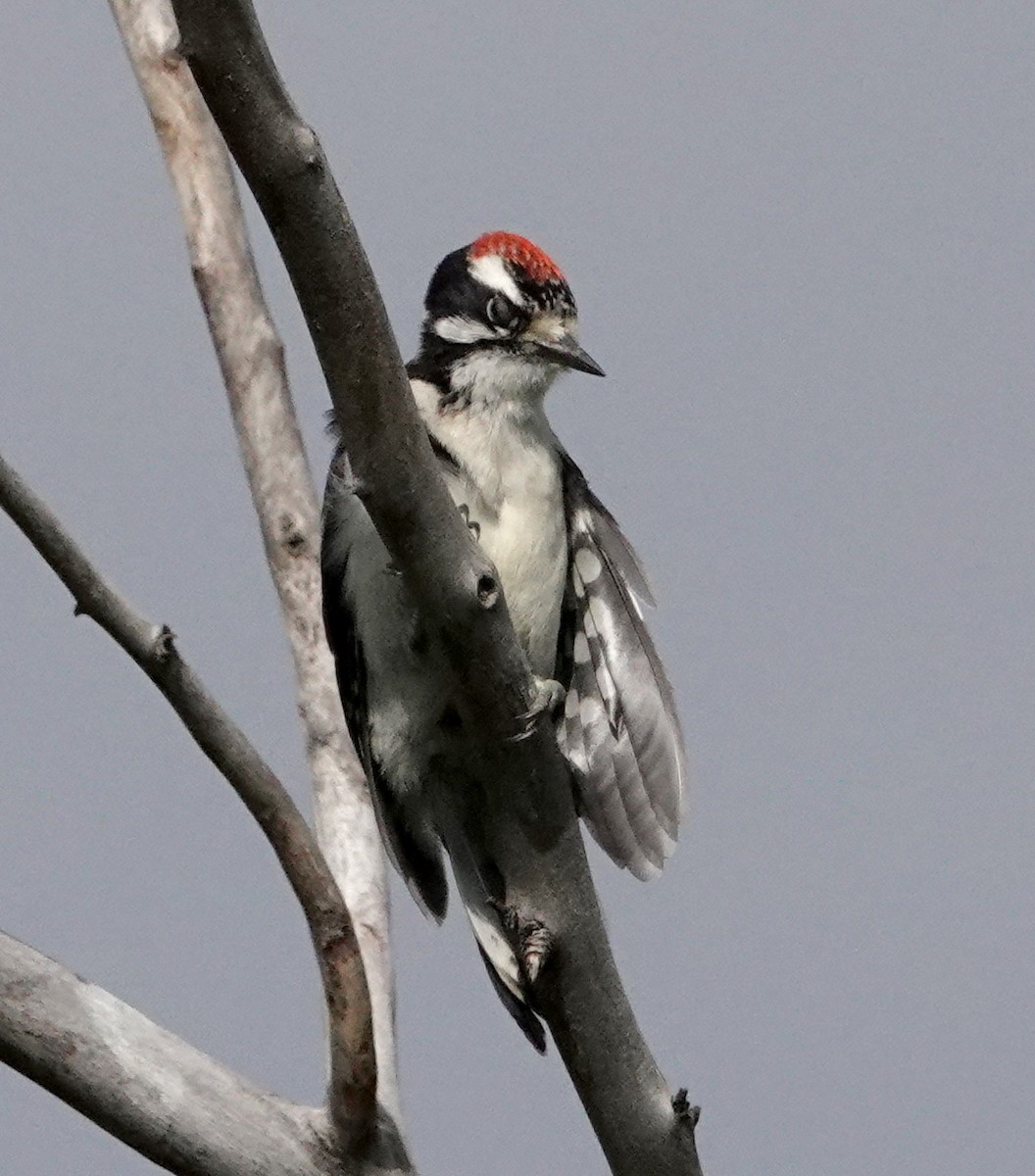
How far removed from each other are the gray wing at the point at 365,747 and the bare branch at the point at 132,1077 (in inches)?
52.3

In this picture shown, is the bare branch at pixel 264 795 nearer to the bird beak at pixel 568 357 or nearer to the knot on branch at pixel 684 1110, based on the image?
the knot on branch at pixel 684 1110

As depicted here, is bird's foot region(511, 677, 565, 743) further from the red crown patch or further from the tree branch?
the red crown patch

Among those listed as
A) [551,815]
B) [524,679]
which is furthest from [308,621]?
[524,679]

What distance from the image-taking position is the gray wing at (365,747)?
18.7 ft

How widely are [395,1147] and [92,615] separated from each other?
1.73 metres

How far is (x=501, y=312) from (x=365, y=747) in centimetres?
142

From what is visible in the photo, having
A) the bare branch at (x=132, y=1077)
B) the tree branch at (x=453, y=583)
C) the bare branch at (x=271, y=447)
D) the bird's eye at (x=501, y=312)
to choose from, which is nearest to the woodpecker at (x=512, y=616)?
the bird's eye at (x=501, y=312)

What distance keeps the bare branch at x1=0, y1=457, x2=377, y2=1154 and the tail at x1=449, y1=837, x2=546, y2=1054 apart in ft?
2.55

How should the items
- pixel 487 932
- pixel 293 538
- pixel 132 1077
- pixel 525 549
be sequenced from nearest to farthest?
pixel 132 1077 → pixel 487 932 → pixel 525 549 → pixel 293 538

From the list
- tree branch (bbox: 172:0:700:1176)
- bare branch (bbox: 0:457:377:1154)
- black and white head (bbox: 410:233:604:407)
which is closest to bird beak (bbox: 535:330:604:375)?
black and white head (bbox: 410:233:604:407)

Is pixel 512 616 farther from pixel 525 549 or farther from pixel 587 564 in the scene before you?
pixel 587 564

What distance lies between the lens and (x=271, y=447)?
6.27 meters

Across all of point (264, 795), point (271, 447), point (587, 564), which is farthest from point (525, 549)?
point (264, 795)

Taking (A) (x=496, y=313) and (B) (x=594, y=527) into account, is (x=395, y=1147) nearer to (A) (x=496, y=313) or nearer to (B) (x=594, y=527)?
(B) (x=594, y=527)
